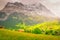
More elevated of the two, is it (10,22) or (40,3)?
(40,3)

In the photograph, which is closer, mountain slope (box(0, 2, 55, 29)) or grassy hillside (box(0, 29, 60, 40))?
grassy hillside (box(0, 29, 60, 40))

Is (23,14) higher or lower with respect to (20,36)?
higher

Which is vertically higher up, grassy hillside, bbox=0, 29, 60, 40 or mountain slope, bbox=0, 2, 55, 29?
mountain slope, bbox=0, 2, 55, 29

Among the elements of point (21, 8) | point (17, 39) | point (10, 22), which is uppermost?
point (21, 8)

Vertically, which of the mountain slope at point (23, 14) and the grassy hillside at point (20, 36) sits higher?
the mountain slope at point (23, 14)

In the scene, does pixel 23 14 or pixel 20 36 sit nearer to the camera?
pixel 20 36

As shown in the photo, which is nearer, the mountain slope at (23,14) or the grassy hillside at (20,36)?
the grassy hillside at (20,36)

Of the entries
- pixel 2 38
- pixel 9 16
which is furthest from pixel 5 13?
pixel 2 38

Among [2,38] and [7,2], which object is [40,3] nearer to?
[7,2]

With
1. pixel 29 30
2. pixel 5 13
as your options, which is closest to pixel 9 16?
pixel 5 13

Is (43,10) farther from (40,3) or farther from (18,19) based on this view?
(18,19)

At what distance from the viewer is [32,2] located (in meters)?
4.97

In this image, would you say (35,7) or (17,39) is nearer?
(17,39)

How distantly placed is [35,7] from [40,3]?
139 mm
